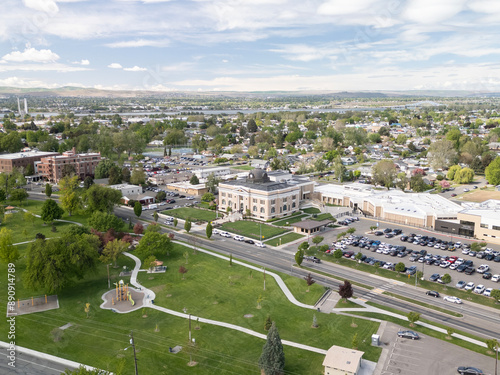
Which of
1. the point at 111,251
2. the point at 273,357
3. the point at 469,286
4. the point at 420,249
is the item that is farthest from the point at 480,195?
the point at 111,251

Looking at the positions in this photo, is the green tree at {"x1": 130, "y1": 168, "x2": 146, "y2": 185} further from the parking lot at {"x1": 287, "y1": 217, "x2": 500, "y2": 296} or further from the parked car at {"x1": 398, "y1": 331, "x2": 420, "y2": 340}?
the parked car at {"x1": 398, "y1": 331, "x2": 420, "y2": 340}

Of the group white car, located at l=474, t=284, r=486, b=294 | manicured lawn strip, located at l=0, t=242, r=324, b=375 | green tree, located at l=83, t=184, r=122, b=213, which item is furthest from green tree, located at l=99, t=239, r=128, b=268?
white car, located at l=474, t=284, r=486, b=294

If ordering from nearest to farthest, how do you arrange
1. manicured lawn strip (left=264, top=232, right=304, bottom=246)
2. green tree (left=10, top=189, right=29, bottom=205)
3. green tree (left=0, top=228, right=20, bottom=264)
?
1. green tree (left=0, top=228, right=20, bottom=264)
2. manicured lawn strip (left=264, top=232, right=304, bottom=246)
3. green tree (left=10, top=189, right=29, bottom=205)

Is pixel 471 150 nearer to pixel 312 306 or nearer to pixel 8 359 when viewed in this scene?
pixel 312 306

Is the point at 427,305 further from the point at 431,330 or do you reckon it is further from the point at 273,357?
the point at 273,357

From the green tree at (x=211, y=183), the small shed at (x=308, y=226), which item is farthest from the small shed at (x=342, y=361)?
the green tree at (x=211, y=183)

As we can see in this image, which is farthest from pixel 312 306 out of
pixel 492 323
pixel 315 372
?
pixel 492 323
